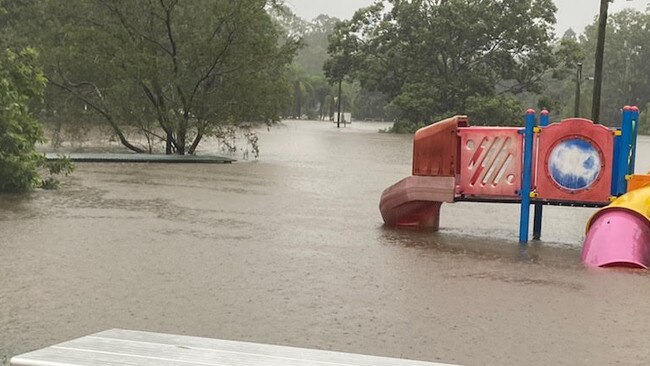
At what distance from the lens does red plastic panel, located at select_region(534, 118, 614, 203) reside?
28.0 feet

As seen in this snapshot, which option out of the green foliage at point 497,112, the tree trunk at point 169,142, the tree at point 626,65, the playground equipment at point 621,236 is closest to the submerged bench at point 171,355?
the playground equipment at point 621,236

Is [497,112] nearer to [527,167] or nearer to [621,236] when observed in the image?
[527,167]

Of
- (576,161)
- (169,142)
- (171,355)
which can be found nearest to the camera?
(171,355)

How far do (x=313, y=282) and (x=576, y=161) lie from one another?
3.97 metres

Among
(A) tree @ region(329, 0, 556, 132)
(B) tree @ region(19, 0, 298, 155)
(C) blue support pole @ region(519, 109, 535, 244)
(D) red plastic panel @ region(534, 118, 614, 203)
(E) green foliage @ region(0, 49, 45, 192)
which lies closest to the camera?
(D) red plastic panel @ region(534, 118, 614, 203)

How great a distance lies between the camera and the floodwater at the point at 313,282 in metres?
4.64

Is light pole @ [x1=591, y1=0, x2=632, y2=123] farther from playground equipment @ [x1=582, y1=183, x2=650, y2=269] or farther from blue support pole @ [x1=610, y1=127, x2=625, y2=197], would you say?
playground equipment @ [x1=582, y1=183, x2=650, y2=269]

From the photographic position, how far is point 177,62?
22531 mm

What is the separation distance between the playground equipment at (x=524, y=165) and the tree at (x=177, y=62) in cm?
1360

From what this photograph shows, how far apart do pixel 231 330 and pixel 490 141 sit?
5277 mm

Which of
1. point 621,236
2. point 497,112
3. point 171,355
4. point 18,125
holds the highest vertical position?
point 497,112

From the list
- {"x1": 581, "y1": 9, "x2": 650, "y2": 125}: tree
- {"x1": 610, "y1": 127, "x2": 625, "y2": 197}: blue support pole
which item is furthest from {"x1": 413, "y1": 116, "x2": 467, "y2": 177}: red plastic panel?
{"x1": 581, "y1": 9, "x2": 650, "y2": 125}: tree

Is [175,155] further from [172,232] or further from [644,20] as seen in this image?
[644,20]

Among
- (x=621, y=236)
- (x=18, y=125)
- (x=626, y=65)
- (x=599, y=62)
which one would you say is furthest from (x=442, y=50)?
(x=621, y=236)
